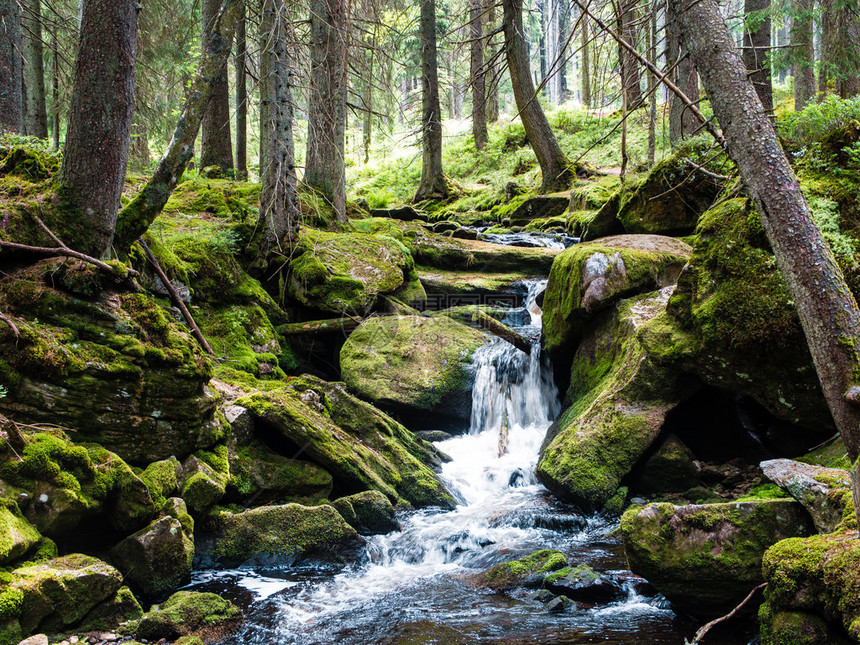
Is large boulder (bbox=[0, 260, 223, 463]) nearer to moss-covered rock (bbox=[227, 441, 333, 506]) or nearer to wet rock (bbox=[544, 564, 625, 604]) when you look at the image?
moss-covered rock (bbox=[227, 441, 333, 506])

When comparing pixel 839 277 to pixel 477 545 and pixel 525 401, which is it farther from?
pixel 525 401

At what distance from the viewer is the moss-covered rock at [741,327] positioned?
597 cm

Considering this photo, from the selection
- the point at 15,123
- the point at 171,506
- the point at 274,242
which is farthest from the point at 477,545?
the point at 15,123

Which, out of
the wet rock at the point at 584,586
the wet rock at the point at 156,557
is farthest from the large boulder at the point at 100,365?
the wet rock at the point at 584,586

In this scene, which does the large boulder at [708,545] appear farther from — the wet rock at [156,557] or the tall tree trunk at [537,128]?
the tall tree trunk at [537,128]

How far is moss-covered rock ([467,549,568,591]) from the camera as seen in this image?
5504 millimetres

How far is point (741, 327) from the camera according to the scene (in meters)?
6.25

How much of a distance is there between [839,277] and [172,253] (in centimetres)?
844

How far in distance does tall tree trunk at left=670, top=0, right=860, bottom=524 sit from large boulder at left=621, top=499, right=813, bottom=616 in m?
0.76

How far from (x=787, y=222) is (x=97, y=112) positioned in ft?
21.3

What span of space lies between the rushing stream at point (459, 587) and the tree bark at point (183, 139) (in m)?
3.91

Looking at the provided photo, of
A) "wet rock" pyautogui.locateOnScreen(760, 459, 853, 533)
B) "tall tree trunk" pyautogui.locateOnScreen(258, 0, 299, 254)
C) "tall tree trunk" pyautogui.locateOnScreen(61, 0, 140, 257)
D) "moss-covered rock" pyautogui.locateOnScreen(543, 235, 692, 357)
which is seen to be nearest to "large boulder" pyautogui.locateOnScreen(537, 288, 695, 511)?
"moss-covered rock" pyautogui.locateOnScreen(543, 235, 692, 357)

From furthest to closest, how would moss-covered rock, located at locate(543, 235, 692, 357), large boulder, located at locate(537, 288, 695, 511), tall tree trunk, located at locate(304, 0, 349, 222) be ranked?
tall tree trunk, located at locate(304, 0, 349, 222) < moss-covered rock, located at locate(543, 235, 692, 357) < large boulder, located at locate(537, 288, 695, 511)

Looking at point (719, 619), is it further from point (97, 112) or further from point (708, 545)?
point (97, 112)
